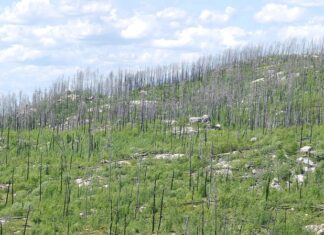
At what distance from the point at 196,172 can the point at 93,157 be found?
37.6ft

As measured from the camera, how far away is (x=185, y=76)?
10038 centimetres

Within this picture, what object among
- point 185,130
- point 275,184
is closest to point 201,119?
point 185,130

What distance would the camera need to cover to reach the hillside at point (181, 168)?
115ft

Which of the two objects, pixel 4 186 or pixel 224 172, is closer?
pixel 224 172

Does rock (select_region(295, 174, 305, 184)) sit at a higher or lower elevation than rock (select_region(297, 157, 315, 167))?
lower

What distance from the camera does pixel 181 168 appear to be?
1762 inches

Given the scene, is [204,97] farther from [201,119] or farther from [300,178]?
[300,178]

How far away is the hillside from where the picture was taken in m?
35.1

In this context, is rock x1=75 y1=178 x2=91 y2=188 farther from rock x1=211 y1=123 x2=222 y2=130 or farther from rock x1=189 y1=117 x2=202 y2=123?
rock x1=189 y1=117 x2=202 y2=123

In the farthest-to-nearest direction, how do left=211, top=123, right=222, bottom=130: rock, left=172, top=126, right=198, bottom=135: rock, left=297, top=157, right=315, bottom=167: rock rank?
left=211, top=123, right=222, bottom=130: rock → left=172, top=126, right=198, bottom=135: rock → left=297, top=157, right=315, bottom=167: rock

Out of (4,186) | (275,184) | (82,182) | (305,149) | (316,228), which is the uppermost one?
(305,149)

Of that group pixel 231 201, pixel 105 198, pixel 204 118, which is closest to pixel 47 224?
pixel 105 198

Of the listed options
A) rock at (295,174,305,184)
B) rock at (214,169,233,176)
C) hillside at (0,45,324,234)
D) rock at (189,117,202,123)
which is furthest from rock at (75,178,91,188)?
rock at (189,117,202,123)

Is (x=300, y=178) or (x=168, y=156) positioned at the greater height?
(x=300, y=178)
